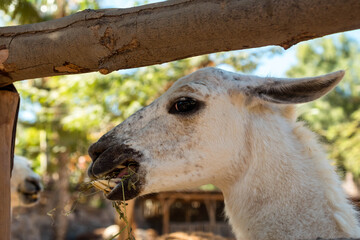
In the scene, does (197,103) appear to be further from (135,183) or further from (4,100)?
(4,100)

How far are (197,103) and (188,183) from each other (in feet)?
1.83

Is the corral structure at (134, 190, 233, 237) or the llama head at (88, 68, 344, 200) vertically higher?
the llama head at (88, 68, 344, 200)

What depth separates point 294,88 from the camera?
8.25 ft

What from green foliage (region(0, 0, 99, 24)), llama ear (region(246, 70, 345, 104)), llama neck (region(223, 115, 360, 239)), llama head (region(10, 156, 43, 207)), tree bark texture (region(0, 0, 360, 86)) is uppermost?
green foliage (region(0, 0, 99, 24))

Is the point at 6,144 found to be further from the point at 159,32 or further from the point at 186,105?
the point at 159,32

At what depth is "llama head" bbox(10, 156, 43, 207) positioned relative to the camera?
5562 millimetres

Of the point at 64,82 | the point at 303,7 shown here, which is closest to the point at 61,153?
the point at 64,82

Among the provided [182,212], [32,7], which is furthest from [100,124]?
[182,212]

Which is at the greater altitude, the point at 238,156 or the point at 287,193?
the point at 238,156

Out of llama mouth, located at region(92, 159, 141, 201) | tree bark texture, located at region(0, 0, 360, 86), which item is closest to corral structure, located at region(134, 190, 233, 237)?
llama mouth, located at region(92, 159, 141, 201)

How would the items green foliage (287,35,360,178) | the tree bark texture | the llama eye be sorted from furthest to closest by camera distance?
green foliage (287,35,360,178) → the llama eye → the tree bark texture

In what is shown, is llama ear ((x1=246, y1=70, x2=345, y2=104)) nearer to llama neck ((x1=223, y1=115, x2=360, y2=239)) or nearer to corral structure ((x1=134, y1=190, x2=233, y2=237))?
llama neck ((x1=223, y1=115, x2=360, y2=239))

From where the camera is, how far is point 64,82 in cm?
1027

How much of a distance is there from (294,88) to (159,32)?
0.98 meters
